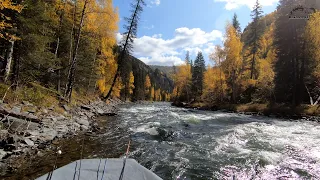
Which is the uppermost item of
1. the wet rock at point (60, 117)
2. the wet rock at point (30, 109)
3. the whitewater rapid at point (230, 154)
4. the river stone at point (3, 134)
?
the wet rock at point (30, 109)

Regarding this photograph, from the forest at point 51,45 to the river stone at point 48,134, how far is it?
2.57 m

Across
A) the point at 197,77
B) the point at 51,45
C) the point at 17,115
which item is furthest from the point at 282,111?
the point at 197,77

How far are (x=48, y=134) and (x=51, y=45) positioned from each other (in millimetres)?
14785

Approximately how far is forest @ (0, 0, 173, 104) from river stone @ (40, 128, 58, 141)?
2.57 metres

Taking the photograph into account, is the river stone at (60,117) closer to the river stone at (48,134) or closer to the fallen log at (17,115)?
the fallen log at (17,115)

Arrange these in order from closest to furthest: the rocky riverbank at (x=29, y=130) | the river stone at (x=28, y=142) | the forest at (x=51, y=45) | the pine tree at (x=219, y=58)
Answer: the rocky riverbank at (x=29, y=130) → the river stone at (x=28, y=142) → the forest at (x=51, y=45) → the pine tree at (x=219, y=58)

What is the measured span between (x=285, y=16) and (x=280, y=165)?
945 inches

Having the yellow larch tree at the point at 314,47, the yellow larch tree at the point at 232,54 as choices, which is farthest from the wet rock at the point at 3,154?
the yellow larch tree at the point at 232,54

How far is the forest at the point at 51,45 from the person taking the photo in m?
11.6

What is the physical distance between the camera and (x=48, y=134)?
9016 millimetres

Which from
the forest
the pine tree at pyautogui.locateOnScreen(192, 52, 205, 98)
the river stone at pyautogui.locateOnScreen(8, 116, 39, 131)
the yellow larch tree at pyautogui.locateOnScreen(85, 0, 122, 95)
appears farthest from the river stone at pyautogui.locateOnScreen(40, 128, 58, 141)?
the pine tree at pyautogui.locateOnScreen(192, 52, 205, 98)

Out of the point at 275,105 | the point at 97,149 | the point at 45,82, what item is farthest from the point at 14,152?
the point at 275,105

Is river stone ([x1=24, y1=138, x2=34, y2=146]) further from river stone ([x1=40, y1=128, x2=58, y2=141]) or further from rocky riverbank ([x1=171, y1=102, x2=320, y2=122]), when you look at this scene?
rocky riverbank ([x1=171, y1=102, x2=320, y2=122])

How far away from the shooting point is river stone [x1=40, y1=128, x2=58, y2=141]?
28.1 feet
